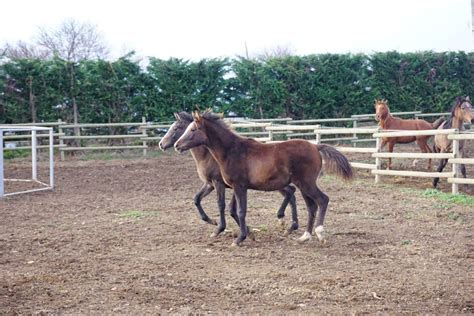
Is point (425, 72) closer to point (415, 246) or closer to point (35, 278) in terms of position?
point (415, 246)

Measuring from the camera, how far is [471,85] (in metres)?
24.5

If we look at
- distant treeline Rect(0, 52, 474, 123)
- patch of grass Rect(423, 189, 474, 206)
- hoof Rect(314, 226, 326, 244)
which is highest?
distant treeline Rect(0, 52, 474, 123)

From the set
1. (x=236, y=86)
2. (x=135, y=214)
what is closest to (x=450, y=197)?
(x=135, y=214)

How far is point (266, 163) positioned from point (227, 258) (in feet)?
4.68

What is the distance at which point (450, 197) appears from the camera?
412 inches

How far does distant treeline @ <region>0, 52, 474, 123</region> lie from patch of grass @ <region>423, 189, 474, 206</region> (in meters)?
11.3

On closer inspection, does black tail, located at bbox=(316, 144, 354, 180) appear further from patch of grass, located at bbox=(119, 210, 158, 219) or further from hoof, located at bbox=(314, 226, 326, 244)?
patch of grass, located at bbox=(119, 210, 158, 219)

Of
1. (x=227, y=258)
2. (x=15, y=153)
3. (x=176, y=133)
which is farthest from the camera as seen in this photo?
(x=15, y=153)

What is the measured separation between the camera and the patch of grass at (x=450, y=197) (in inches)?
396

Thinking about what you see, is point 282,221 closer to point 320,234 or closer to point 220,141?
point 320,234

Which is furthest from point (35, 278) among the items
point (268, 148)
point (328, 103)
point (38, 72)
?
point (328, 103)

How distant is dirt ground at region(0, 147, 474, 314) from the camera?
522 centimetres

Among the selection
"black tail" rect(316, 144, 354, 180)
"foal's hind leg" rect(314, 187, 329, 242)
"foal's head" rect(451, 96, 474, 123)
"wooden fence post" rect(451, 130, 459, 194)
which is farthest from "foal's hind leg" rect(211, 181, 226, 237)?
"foal's head" rect(451, 96, 474, 123)

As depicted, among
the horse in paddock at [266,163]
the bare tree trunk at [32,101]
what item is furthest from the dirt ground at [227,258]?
the bare tree trunk at [32,101]
